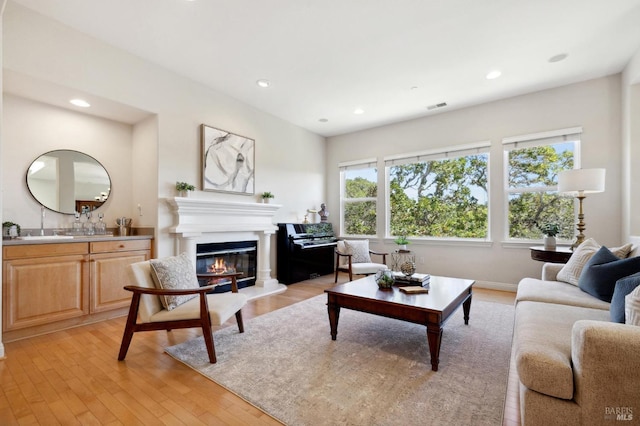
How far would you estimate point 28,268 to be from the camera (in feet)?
8.70

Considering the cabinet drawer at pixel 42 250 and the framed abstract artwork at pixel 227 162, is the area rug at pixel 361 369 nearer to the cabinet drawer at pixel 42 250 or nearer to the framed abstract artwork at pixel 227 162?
the cabinet drawer at pixel 42 250

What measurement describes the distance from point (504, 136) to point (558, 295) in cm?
292

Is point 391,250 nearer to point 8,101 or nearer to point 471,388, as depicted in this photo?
point 471,388

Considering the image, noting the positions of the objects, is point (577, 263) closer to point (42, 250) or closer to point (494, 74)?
point (494, 74)

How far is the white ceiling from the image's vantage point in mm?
2588

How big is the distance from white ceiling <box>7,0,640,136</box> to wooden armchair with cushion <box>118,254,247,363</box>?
232cm

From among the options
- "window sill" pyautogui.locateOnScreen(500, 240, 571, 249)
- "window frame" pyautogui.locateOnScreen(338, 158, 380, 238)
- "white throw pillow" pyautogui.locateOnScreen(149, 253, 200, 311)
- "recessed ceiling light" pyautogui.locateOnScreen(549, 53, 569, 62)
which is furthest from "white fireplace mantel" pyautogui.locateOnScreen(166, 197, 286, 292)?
"recessed ceiling light" pyautogui.locateOnScreen(549, 53, 569, 62)

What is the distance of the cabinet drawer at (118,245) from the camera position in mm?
3079

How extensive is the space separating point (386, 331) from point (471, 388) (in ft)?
3.30

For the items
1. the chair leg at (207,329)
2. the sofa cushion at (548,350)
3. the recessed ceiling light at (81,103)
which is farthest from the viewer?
the recessed ceiling light at (81,103)

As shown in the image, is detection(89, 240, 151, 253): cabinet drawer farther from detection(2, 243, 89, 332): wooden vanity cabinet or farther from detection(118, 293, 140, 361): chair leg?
detection(118, 293, 140, 361): chair leg

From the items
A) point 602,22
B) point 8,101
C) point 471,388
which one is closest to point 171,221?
point 8,101

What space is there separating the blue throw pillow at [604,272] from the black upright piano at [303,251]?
3601mm

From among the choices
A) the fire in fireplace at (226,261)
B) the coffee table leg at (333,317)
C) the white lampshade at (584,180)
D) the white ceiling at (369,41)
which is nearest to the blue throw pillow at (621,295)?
the coffee table leg at (333,317)
